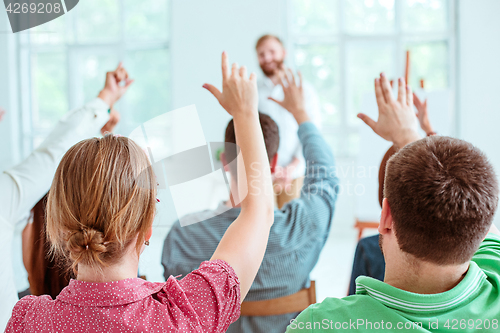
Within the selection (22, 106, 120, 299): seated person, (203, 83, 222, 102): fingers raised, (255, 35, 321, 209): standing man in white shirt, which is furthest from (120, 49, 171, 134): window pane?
(203, 83, 222, 102): fingers raised

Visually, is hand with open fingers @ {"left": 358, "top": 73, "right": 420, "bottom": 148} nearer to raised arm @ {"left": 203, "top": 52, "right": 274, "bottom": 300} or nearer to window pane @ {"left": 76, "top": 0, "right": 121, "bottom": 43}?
raised arm @ {"left": 203, "top": 52, "right": 274, "bottom": 300}

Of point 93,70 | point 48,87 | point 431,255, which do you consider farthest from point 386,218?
point 48,87

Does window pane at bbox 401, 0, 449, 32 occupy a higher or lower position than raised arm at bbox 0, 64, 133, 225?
higher

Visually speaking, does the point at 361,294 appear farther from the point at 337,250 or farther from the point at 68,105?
the point at 68,105

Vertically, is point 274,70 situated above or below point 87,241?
above

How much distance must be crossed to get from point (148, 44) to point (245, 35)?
129 cm

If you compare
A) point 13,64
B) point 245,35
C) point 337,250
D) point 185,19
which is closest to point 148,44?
point 185,19

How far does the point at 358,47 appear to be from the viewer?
4.87 m

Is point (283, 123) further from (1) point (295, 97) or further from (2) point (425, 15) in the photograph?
(2) point (425, 15)

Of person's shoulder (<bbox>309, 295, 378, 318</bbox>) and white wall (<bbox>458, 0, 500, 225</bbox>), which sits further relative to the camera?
white wall (<bbox>458, 0, 500, 225</bbox>)

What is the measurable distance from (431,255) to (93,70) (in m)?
5.40

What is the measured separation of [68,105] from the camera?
525cm

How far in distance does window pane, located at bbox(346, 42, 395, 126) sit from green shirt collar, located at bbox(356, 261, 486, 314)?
14.4 ft

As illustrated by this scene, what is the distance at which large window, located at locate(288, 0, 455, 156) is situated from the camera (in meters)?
4.71
